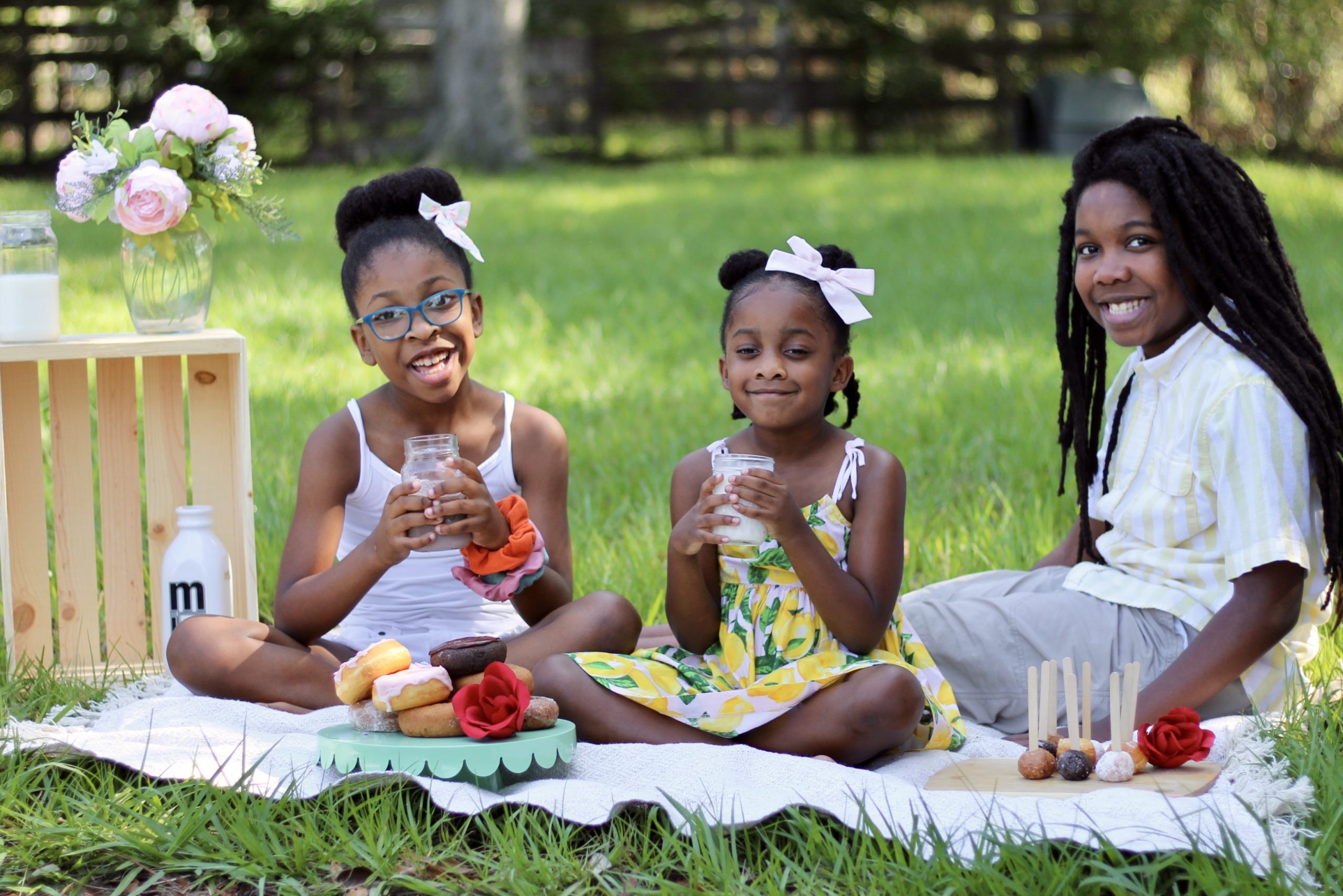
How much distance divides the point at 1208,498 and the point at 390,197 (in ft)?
6.65

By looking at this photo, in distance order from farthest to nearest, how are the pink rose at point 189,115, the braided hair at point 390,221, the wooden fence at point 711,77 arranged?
1. the wooden fence at point 711,77
2. the pink rose at point 189,115
3. the braided hair at point 390,221

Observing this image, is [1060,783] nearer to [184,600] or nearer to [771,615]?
[771,615]

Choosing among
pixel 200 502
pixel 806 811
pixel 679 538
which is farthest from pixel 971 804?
pixel 200 502

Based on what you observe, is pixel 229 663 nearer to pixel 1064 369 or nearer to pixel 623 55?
pixel 1064 369

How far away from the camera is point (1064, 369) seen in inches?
143

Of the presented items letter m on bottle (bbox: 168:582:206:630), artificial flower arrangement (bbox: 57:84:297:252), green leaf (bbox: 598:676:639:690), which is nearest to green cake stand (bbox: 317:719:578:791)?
green leaf (bbox: 598:676:639:690)

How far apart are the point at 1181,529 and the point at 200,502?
2466 millimetres

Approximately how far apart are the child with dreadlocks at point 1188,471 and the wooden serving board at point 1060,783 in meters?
0.24

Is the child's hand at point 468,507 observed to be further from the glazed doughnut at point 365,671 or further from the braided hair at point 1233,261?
the braided hair at point 1233,261

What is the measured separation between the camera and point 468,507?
9.37 feet

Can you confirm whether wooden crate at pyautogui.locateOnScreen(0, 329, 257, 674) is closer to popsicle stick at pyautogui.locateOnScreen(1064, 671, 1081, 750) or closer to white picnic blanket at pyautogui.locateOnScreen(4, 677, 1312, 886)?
white picnic blanket at pyautogui.locateOnScreen(4, 677, 1312, 886)

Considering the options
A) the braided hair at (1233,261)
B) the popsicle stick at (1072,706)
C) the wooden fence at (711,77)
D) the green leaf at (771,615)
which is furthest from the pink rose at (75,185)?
the wooden fence at (711,77)

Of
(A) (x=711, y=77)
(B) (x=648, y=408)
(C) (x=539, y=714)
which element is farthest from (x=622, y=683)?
(A) (x=711, y=77)

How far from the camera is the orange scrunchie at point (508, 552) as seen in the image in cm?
302
